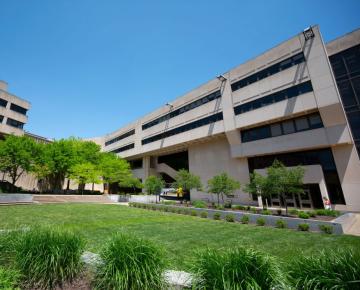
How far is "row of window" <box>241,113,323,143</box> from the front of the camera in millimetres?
21906

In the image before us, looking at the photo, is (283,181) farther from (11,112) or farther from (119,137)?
(11,112)

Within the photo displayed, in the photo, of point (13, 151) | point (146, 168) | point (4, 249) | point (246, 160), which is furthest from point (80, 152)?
point (4, 249)

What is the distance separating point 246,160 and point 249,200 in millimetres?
5625

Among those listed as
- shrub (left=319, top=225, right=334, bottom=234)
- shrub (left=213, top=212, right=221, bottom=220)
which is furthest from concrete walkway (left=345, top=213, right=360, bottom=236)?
shrub (left=213, top=212, right=221, bottom=220)

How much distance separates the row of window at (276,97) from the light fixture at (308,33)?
17.3 ft

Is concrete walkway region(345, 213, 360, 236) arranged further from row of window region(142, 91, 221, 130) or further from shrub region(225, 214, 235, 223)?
row of window region(142, 91, 221, 130)

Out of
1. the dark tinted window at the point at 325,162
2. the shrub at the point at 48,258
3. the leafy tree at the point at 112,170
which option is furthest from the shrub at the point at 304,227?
the leafy tree at the point at 112,170

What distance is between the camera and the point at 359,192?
62.9 feet

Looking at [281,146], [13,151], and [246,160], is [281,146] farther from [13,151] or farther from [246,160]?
[13,151]

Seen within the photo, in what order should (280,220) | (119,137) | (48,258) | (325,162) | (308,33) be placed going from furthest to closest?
(119,137)
(308,33)
(325,162)
(280,220)
(48,258)

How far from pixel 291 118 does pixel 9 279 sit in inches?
1051

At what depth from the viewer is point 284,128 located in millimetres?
24156

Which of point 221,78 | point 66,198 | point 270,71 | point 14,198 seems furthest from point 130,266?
point 66,198

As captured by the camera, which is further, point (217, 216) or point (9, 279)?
point (217, 216)
